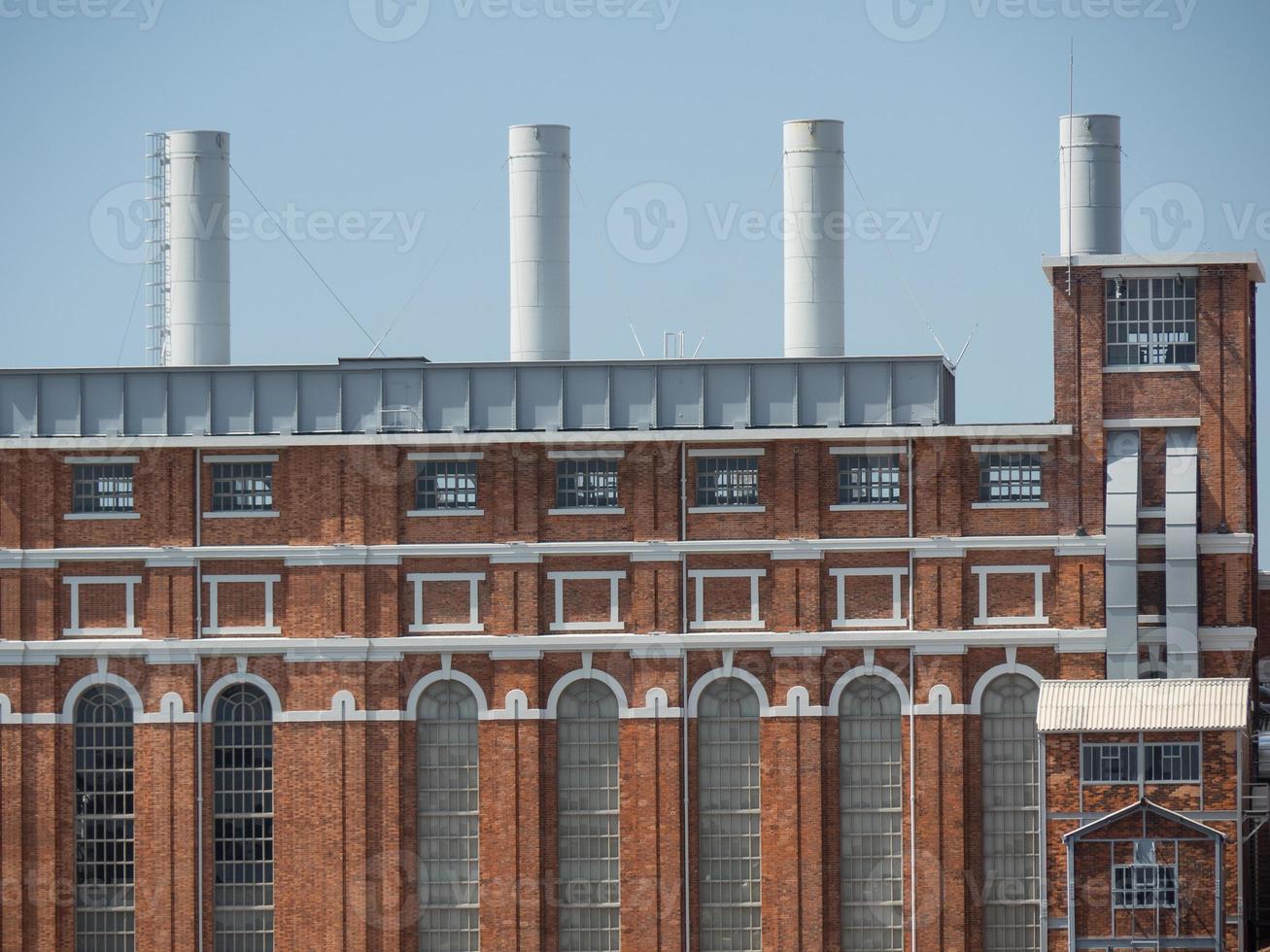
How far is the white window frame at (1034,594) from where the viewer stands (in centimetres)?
6456

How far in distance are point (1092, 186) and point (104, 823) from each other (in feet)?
107

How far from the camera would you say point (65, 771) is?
217 ft

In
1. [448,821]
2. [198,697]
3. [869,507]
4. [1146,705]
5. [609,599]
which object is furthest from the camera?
[198,697]

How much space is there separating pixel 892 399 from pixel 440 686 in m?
14.3

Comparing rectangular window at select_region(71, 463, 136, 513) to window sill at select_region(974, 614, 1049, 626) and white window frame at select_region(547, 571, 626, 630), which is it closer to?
white window frame at select_region(547, 571, 626, 630)

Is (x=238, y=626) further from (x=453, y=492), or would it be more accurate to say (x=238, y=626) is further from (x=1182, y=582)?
(x=1182, y=582)

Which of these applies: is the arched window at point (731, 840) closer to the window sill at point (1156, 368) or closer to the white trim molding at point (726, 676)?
the white trim molding at point (726, 676)

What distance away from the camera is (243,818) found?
65.8 meters

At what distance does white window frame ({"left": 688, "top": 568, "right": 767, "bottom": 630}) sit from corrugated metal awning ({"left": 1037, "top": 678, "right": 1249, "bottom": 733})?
26.3 ft

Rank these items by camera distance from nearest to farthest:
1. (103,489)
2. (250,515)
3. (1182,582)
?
(1182,582) → (250,515) → (103,489)

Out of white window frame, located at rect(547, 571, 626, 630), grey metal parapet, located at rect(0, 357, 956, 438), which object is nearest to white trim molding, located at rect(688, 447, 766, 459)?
grey metal parapet, located at rect(0, 357, 956, 438)

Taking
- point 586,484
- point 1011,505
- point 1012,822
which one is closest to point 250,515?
point 586,484

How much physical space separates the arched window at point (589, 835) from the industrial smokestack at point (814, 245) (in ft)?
42.0

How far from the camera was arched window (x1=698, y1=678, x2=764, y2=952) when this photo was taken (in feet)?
213
